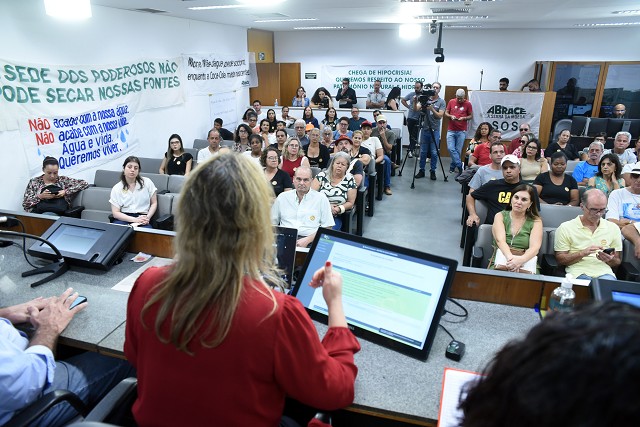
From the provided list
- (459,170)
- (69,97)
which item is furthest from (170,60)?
(459,170)

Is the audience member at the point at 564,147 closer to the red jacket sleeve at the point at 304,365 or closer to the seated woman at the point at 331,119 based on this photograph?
the seated woman at the point at 331,119

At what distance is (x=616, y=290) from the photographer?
1.55 metres

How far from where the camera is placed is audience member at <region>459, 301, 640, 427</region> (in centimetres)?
46

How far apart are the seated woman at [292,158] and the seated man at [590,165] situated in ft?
10.4

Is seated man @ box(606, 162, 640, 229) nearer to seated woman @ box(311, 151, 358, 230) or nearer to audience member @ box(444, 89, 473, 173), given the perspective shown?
seated woman @ box(311, 151, 358, 230)

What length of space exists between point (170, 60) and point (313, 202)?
16.1 ft

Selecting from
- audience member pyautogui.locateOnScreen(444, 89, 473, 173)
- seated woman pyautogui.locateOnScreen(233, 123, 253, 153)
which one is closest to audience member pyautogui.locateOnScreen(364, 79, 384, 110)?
audience member pyautogui.locateOnScreen(444, 89, 473, 173)

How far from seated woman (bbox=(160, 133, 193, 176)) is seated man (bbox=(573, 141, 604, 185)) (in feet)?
15.7

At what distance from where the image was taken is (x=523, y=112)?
8.27m

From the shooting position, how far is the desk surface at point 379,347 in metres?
1.29

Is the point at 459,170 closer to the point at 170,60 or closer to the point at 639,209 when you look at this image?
the point at 639,209

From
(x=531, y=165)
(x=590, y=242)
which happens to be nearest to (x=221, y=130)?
(x=531, y=165)

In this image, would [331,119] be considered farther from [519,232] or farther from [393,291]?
[393,291]

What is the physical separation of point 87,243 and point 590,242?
305 cm
